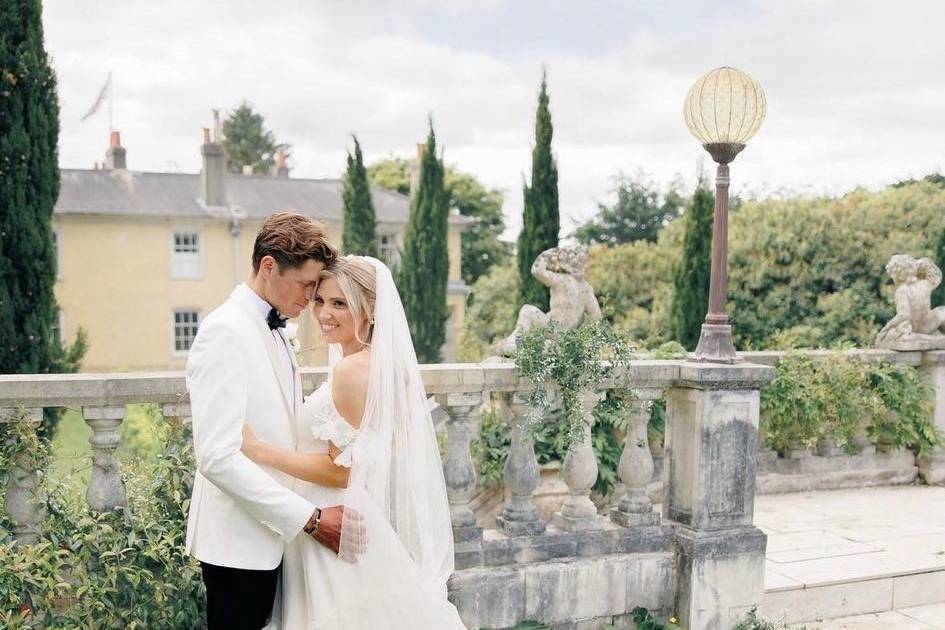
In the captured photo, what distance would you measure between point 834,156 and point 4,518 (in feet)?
50.2

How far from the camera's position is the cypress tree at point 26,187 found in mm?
8844

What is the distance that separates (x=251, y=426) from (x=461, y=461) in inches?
56.1

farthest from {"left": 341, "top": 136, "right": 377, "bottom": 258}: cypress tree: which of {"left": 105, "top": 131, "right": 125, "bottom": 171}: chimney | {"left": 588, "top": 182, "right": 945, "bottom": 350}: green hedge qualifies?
{"left": 105, "top": 131, "right": 125, "bottom": 171}: chimney

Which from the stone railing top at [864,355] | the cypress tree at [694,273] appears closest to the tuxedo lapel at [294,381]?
the stone railing top at [864,355]

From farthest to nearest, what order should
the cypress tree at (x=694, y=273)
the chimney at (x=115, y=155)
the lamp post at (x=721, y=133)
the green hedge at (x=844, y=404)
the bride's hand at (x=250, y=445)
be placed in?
the chimney at (x=115, y=155)
the cypress tree at (x=694, y=273)
the green hedge at (x=844, y=404)
the lamp post at (x=721, y=133)
the bride's hand at (x=250, y=445)

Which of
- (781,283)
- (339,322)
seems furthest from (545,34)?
(339,322)

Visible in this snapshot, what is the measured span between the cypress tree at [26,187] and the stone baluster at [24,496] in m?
6.37

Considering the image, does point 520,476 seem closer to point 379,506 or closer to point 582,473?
point 582,473

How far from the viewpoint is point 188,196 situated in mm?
23453

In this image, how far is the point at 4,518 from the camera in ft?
10.3

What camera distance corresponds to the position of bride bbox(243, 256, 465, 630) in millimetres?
2496

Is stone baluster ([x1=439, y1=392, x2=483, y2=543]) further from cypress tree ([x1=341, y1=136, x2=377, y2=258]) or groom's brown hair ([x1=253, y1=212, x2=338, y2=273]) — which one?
cypress tree ([x1=341, y1=136, x2=377, y2=258])

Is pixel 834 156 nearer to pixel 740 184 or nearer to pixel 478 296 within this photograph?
pixel 740 184

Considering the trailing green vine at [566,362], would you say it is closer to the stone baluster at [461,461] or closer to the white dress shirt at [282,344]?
the stone baluster at [461,461]
